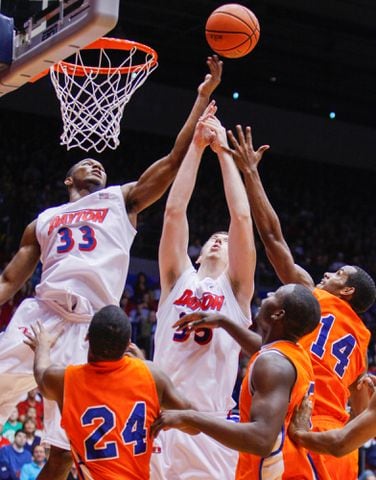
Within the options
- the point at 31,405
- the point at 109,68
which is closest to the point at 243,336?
the point at 109,68

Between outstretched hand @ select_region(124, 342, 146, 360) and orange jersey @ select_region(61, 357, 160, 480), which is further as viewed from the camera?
outstretched hand @ select_region(124, 342, 146, 360)

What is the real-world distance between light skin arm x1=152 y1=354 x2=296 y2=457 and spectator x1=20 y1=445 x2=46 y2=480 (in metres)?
6.79

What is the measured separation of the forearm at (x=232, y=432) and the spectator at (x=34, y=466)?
22.3ft

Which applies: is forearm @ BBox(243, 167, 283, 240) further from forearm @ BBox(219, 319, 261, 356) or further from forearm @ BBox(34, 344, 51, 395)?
forearm @ BBox(34, 344, 51, 395)

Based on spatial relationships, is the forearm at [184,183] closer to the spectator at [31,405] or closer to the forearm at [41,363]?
the forearm at [41,363]

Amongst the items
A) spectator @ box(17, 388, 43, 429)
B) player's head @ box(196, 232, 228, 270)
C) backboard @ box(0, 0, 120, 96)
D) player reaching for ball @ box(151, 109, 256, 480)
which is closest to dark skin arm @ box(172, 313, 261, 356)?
player reaching for ball @ box(151, 109, 256, 480)

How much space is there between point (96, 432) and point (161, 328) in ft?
4.32

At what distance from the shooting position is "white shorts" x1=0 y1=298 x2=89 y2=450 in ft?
17.3

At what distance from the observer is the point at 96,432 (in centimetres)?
415

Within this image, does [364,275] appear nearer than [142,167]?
Yes

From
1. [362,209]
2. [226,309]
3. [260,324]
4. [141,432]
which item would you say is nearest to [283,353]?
[260,324]

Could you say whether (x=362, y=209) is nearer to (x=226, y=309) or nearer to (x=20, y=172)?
(x=20, y=172)

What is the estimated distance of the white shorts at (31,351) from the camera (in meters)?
5.26

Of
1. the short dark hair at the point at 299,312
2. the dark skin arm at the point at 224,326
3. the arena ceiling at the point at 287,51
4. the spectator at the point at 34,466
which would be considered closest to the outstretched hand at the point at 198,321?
the dark skin arm at the point at 224,326
